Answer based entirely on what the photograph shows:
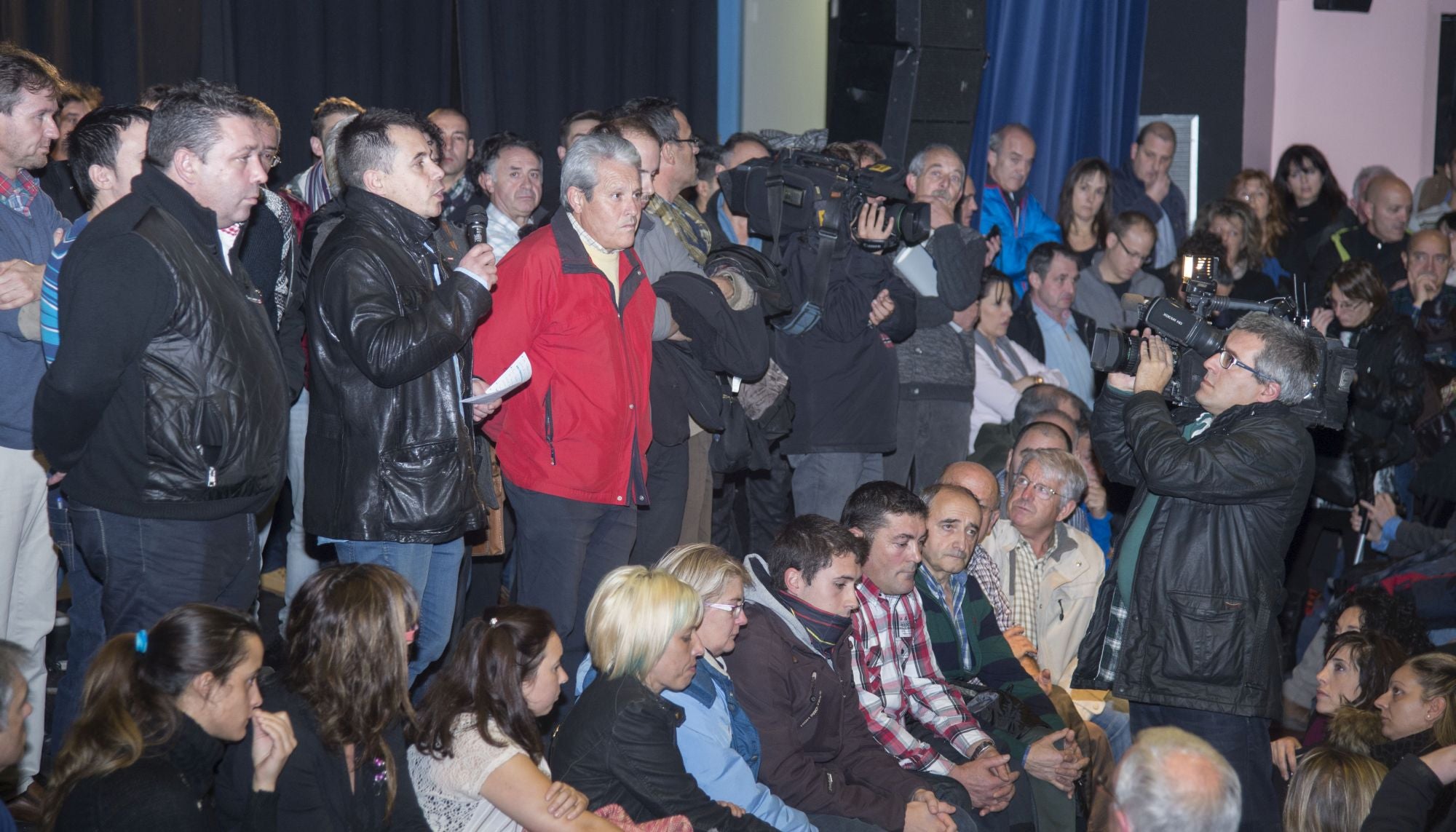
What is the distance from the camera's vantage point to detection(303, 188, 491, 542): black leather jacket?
2.91 meters

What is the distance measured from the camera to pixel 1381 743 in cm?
344

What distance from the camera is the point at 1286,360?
3.24m

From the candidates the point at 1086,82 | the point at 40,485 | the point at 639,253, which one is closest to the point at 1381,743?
the point at 639,253

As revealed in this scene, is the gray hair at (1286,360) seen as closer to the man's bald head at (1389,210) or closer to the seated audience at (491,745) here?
the seated audience at (491,745)

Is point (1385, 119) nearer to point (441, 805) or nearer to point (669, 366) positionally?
point (669, 366)

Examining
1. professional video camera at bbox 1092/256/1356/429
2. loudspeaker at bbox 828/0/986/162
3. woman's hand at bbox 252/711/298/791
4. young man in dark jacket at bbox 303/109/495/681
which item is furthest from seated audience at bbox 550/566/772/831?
loudspeaker at bbox 828/0/986/162

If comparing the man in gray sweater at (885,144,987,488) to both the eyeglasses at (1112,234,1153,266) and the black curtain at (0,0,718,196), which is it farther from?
the black curtain at (0,0,718,196)

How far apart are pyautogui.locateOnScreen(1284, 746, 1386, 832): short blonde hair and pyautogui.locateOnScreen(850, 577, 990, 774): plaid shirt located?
2.69 ft

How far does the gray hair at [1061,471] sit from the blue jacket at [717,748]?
1523mm

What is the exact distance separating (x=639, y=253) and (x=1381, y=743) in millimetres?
2232

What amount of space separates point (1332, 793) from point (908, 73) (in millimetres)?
3670

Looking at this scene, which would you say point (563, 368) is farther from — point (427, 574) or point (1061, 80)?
point (1061, 80)

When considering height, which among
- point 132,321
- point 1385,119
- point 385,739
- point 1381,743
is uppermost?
point 1385,119

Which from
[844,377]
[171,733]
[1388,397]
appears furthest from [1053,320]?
[171,733]
